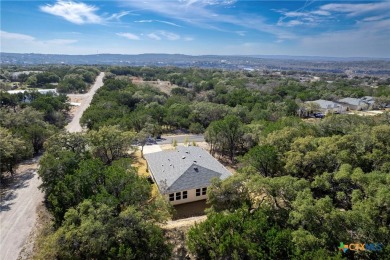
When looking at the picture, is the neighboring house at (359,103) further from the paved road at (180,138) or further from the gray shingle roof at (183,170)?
the gray shingle roof at (183,170)

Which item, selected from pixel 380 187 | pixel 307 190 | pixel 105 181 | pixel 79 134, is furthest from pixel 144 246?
pixel 79 134

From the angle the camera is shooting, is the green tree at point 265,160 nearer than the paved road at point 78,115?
Yes

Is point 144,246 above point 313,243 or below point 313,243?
below

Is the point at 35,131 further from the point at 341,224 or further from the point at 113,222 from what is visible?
the point at 341,224

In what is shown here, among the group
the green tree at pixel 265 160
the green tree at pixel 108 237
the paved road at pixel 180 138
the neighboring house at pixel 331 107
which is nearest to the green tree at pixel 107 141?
the paved road at pixel 180 138

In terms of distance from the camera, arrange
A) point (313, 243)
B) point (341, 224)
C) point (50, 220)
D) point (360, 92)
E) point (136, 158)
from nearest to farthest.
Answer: point (313, 243), point (341, 224), point (50, 220), point (136, 158), point (360, 92)

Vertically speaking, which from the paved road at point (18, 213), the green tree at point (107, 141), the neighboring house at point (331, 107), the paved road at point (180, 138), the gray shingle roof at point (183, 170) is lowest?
the paved road at point (180, 138)

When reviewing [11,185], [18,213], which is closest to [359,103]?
[18,213]
